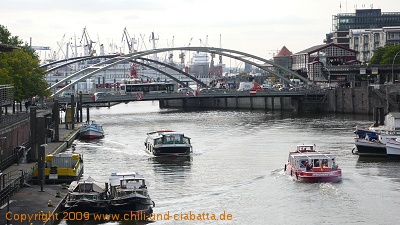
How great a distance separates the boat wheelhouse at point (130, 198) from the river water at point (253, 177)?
105 cm

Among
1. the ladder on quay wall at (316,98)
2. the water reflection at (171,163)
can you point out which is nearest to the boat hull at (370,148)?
the water reflection at (171,163)

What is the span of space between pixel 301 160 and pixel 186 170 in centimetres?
901

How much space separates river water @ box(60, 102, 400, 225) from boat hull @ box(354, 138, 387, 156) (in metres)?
1.15

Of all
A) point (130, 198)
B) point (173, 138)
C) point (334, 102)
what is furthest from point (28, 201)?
point (334, 102)

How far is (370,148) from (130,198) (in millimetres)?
28527

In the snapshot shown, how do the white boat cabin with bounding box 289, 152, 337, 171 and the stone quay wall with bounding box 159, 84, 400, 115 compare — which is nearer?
the white boat cabin with bounding box 289, 152, 337, 171

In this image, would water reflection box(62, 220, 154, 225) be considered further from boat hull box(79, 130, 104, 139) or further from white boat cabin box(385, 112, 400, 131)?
boat hull box(79, 130, 104, 139)

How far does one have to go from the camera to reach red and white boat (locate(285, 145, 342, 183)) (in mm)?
53219

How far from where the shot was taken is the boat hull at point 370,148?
6669 centimetres

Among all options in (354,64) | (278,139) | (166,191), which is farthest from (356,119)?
(166,191)

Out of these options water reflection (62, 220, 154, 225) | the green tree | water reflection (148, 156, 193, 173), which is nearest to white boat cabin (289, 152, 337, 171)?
water reflection (148, 156, 193, 173)

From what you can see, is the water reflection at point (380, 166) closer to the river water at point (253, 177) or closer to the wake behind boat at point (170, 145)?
the river water at point (253, 177)

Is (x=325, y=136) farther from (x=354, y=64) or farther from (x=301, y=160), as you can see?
(x=354, y=64)

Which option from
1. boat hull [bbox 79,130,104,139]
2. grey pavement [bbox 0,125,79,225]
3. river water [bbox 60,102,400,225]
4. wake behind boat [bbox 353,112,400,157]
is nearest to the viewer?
grey pavement [bbox 0,125,79,225]
